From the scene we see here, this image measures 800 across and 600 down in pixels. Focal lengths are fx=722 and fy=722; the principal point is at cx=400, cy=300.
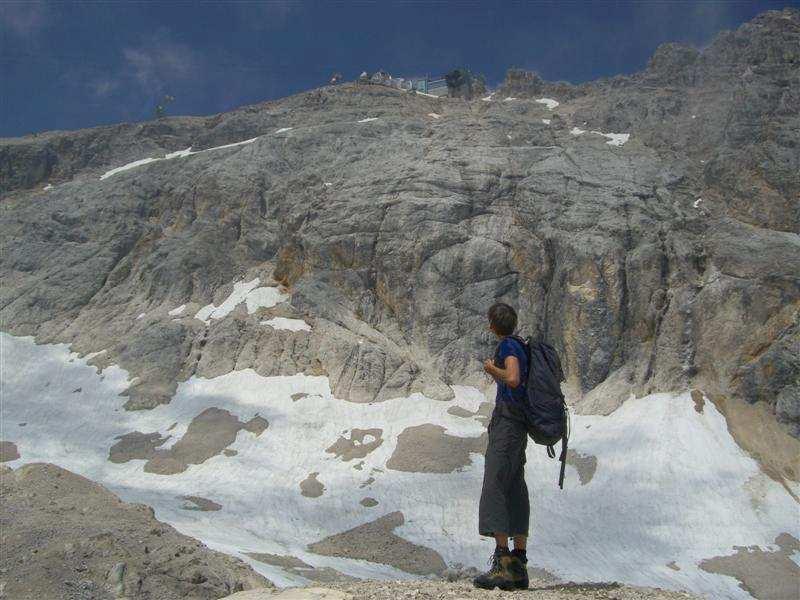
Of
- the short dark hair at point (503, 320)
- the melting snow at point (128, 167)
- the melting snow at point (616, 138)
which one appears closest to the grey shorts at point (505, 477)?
the short dark hair at point (503, 320)

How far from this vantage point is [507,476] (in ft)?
26.5

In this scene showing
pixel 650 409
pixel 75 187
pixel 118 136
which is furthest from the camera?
pixel 118 136

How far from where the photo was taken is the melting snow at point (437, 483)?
29.4 m

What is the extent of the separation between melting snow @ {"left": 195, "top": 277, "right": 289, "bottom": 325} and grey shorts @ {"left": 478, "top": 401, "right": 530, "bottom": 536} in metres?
44.3

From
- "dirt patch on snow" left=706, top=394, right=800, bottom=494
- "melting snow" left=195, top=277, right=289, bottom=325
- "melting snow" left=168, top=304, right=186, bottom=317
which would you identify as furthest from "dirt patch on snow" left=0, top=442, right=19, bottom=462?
"dirt patch on snow" left=706, top=394, right=800, bottom=494

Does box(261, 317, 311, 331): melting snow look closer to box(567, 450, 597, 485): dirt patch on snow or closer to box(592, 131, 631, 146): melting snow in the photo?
box(567, 450, 597, 485): dirt patch on snow

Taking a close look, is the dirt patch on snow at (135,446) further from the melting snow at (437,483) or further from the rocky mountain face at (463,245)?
the rocky mountain face at (463,245)

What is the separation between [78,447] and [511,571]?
130 feet

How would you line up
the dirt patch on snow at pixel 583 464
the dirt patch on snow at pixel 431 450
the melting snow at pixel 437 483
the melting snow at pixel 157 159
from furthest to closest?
the melting snow at pixel 157 159 → the dirt patch on snow at pixel 431 450 → the dirt patch on snow at pixel 583 464 → the melting snow at pixel 437 483

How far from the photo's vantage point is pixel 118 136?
277 ft

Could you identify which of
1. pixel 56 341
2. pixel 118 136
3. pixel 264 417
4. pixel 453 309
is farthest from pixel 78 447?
pixel 118 136

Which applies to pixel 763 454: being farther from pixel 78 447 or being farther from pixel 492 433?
pixel 78 447

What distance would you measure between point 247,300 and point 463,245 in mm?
16299

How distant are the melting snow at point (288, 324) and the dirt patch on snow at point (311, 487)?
13.6 meters
